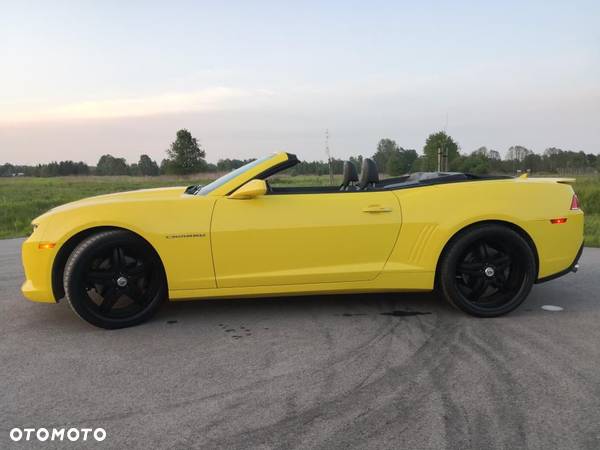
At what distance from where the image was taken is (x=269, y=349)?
10.5 ft

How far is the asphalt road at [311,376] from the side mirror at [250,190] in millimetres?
1007

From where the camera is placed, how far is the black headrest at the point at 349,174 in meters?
4.59

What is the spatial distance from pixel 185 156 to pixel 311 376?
67421mm

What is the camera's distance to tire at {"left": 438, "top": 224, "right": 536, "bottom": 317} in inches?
148

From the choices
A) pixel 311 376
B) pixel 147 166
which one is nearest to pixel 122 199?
pixel 311 376

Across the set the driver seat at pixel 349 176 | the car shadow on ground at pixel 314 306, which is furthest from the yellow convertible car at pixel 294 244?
the driver seat at pixel 349 176

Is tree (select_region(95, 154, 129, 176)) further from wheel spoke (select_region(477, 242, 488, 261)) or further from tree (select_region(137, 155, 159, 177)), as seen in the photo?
wheel spoke (select_region(477, 242, 488, 261))

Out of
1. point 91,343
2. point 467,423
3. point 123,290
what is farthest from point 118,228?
point 467,423

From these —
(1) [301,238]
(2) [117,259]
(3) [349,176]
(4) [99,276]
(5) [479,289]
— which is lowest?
(5) [479,289]

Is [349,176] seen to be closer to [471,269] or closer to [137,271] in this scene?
[471,269]

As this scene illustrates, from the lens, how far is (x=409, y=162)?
2727 cm

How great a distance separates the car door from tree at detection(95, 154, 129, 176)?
8758 centimetres
